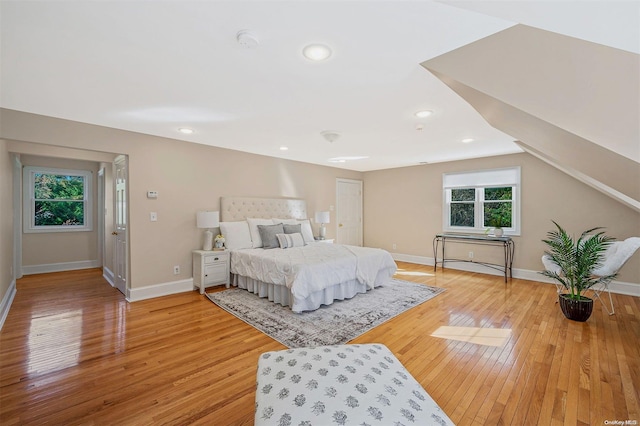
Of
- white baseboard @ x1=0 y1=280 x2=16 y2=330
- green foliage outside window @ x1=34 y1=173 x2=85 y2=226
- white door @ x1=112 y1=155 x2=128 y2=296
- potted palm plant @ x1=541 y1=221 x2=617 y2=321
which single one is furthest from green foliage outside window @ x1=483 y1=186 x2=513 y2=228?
A: green foliage outside window @ x1=34 y1=173 x2=85 y2=226

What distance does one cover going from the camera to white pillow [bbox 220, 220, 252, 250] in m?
4.45

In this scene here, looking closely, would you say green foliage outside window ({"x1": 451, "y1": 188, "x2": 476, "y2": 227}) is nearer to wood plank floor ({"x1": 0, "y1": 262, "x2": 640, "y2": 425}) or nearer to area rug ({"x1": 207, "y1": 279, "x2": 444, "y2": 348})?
area rug ({"x1": 207, "y1": 279, "x2": 444, "y2": 348})

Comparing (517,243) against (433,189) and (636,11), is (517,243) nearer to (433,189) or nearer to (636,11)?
(433,189)

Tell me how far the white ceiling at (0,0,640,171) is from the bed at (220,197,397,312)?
5.75ft

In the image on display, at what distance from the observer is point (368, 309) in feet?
11.2

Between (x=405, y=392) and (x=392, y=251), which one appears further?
(x=392, y=251)

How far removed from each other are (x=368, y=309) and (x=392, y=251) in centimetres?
379

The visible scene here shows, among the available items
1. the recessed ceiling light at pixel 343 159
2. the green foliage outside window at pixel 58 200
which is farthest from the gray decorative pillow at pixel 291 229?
the green foliage outside window at pixel 58 200

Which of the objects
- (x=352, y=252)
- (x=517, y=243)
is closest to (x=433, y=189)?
(x=517, y=243)

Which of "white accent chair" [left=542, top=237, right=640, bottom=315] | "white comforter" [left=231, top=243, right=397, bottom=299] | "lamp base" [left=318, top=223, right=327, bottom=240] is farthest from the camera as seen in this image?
"lamp base" [left=318, top=223, right=327, bottom=240]

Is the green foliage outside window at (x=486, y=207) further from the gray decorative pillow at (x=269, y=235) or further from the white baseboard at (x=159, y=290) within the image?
the white baseboard at (x=159, y=290)

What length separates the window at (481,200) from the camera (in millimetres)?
5164

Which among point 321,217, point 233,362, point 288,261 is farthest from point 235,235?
point 233,362

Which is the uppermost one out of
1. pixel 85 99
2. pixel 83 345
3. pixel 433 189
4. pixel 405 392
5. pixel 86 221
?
pixel 85 99
